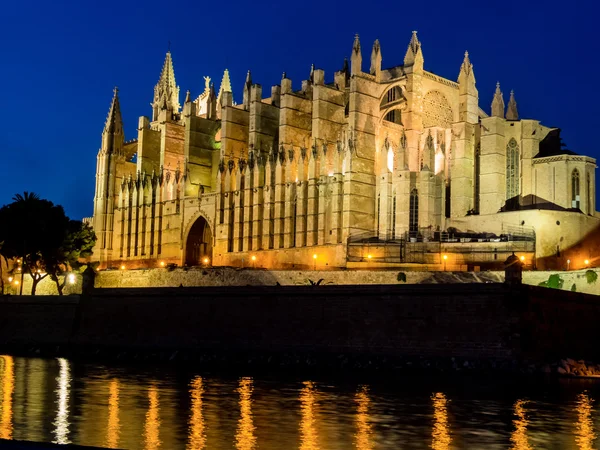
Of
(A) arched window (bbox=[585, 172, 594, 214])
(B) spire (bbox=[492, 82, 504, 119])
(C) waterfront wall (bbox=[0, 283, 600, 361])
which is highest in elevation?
(B) spire (bbox=[492, 82, 504, 119])

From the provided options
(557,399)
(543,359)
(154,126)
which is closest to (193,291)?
(543,359)

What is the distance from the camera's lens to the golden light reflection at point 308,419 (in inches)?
675

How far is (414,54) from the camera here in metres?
59.3

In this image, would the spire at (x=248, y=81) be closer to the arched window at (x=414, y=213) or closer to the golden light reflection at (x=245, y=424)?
the arched window at (x=414, y=213)

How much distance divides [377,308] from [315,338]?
297 centimetres

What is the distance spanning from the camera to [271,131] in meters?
64.3

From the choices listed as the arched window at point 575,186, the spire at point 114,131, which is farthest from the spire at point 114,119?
the arched window at point 575,186

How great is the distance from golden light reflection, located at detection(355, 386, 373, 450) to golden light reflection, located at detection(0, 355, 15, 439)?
667 cm

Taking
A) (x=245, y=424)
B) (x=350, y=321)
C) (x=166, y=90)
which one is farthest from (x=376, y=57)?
(x=245, y=424)

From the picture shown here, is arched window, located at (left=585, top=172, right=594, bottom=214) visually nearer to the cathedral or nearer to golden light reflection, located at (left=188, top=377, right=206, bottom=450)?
the cathedral

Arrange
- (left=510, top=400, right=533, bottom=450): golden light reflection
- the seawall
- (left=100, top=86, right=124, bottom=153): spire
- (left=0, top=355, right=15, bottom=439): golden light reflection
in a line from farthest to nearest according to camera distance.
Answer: (left=100, top=86, right=124, bottom=153): spire → the seawall → (left=0, top=355, right=15, bottom=439): golden light reflection → (left=510, top=400, right=533, bottom=450): golden light reflection

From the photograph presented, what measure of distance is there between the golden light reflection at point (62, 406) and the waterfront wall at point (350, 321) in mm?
6990

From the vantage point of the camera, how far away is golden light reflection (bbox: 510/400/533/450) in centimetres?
1742

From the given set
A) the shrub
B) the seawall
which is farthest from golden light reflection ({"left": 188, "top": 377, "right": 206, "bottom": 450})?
the shrub
